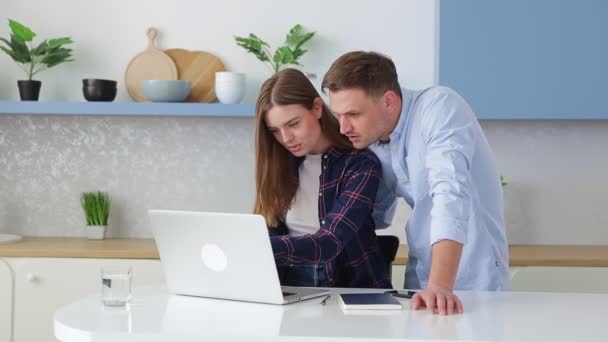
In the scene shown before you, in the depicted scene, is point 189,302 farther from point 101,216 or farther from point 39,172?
point 39,172

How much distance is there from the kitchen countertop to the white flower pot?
118mm

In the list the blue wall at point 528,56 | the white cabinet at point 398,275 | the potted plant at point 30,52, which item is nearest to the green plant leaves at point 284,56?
the blue wall at point 528,56

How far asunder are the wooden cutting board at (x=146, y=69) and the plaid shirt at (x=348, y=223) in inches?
63.5

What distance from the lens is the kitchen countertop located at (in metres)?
3.59

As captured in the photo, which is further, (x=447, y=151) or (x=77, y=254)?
(x=77, y=254)

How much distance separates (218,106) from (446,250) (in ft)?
6.29

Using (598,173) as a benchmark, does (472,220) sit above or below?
above

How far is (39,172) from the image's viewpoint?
13.8ft

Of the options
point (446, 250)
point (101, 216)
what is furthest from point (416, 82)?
point (446, 250)

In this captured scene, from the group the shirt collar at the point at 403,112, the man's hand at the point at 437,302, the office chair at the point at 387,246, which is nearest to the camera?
the man's hand at the point at 437,302

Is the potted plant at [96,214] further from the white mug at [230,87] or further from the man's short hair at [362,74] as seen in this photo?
the man's short hair at [362,74]

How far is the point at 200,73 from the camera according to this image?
407 centimetres

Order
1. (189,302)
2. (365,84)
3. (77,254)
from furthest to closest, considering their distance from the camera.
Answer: (77,254), (365,84), (189,302)

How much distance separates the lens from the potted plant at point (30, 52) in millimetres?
3955
